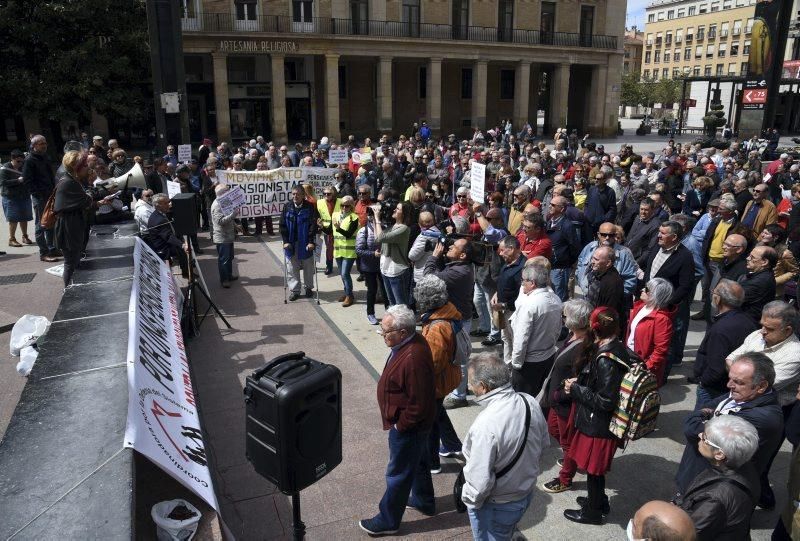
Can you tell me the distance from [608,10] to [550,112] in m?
8.57

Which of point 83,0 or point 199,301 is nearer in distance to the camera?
point 199,301

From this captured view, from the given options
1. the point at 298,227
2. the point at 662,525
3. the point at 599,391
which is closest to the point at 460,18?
the point at 298,227

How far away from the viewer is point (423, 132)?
33.3 metres

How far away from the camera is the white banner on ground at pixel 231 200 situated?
9867 millimetres

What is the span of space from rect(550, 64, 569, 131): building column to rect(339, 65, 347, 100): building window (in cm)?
1562

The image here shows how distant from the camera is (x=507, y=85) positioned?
46594 millimetres

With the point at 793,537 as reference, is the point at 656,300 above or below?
above

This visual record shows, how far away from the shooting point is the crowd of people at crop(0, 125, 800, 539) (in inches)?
140

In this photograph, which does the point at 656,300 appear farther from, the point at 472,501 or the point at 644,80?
the point at 644,80


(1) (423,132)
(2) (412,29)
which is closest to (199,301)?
(1) (423,132)

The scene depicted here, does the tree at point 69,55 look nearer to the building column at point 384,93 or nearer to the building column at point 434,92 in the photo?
the building column at point 384,93

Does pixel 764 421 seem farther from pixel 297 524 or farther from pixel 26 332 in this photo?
pixel 26 332

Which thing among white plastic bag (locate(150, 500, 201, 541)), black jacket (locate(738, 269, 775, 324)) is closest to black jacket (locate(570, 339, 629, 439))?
black jacket (locate(738, 269, 775, 324))

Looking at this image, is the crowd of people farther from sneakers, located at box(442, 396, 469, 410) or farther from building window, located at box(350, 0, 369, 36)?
building window, located at box(350, 0, 369, 36)
